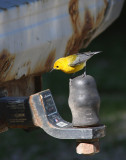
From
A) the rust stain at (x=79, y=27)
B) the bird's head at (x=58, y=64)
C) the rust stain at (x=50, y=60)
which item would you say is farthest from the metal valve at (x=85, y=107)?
the bird's head at (x=58, y=64)

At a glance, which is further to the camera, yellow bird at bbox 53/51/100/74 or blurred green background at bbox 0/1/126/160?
blurred green background at bbox 0/1/126/160

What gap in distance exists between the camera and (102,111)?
846 centimetres

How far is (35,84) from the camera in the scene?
373 cm

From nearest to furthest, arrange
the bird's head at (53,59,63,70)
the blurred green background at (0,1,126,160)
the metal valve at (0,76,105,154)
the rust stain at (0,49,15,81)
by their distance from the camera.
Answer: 1. the rust stain at (0,49,15,81)
2. the metal valve at (0,76,105,154)
3. the bird's head at (53,59,63,70)
4. the blurred green background at (0,1,126,160)

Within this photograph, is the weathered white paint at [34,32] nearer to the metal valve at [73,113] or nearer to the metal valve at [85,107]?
the metal valve at [73,113]

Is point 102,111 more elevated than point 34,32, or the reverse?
point 34,32

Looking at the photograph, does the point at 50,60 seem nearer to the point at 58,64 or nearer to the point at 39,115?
the point at 58,64

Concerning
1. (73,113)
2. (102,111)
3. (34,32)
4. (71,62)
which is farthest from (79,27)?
(102,111)

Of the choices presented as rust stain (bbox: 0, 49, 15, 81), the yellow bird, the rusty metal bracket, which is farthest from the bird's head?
rust stain (bbox: 0, 49, 15, 81)

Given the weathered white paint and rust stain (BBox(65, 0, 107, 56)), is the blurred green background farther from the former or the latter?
the weathered white paint

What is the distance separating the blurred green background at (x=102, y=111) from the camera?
7332 mm

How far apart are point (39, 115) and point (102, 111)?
5.44 meters

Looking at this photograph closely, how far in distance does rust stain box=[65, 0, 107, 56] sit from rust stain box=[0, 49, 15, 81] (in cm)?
70

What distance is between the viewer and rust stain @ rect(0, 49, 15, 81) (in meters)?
2.85
